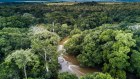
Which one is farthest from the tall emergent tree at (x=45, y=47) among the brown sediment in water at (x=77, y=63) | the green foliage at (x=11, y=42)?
the brown sediment in water at (x=77, y=63)

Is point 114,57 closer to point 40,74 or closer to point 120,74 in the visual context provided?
point 120,74

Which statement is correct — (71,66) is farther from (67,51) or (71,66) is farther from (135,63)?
(135,63)

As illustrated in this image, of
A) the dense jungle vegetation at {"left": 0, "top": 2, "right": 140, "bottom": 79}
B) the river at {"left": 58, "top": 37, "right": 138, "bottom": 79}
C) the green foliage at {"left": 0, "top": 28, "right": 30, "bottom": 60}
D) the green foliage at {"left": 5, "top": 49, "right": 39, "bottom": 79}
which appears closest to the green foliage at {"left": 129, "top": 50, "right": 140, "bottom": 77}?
the dense jungle vegetation at {"left": 0, "top": 2, "right": 140, "bottom": 79}

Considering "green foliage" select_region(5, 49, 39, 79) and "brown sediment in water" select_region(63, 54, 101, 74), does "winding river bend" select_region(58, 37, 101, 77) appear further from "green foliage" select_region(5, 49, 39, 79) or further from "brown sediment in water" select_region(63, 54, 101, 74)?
"green foliage" select_region(5, 49, 39, 79)

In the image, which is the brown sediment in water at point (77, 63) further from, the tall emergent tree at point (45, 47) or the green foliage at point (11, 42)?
the green foliage at point (11, 42)

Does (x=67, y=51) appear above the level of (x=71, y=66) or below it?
above

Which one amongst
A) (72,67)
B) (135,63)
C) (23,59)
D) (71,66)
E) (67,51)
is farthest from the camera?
(67,51)

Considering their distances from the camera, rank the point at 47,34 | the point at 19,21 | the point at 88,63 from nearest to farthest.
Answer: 1. the point at 47,34
2. the point at 88,63
3. the point at 19,21

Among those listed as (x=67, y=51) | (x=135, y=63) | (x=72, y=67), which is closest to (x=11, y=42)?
(x=67, y=51)

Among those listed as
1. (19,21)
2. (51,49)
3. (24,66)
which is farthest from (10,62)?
(19,21)

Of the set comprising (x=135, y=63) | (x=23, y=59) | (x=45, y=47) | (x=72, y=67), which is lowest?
(x=72, y=67)

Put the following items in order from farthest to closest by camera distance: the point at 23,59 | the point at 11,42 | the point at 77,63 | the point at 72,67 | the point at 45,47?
the point at 77,63 → the point at 72,67 → the point at 11,42 → the point at 45,47 → the point at 23,59
